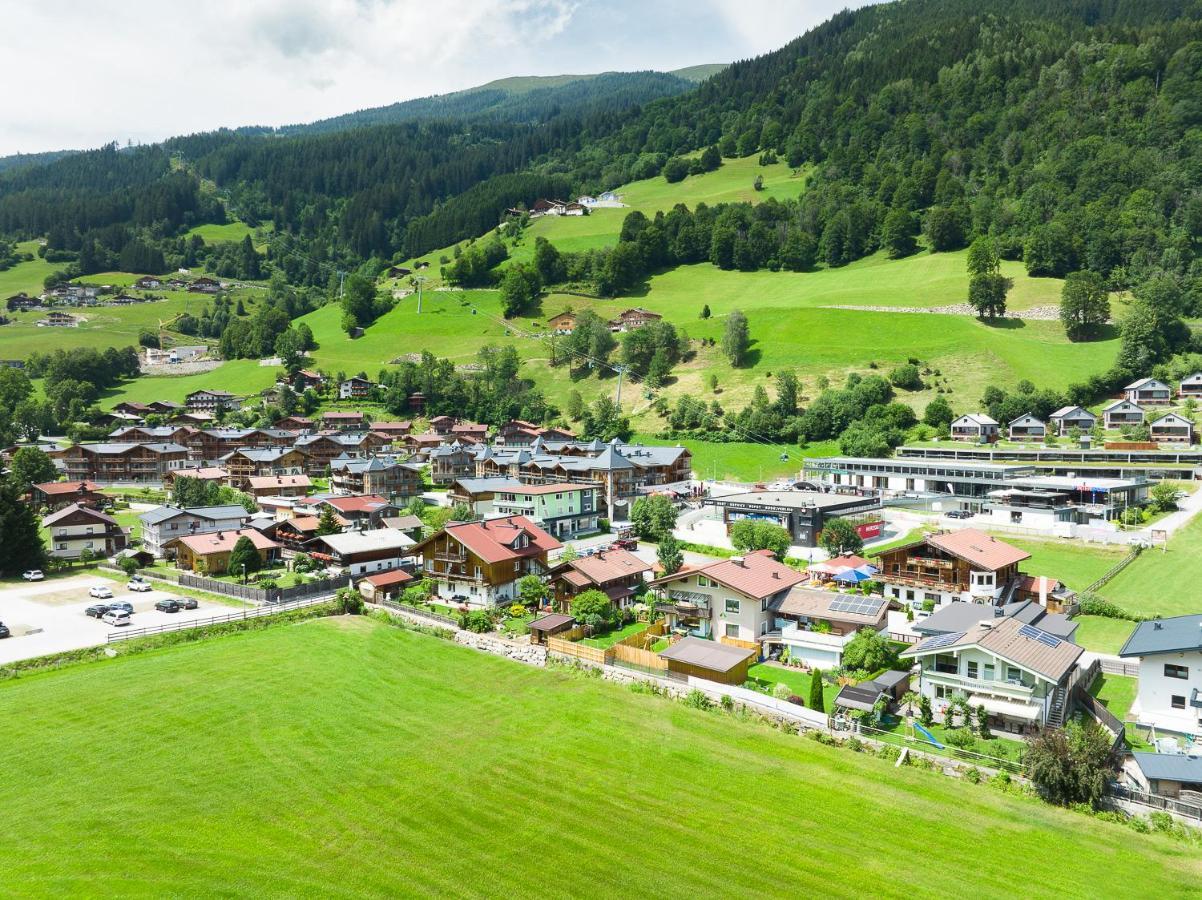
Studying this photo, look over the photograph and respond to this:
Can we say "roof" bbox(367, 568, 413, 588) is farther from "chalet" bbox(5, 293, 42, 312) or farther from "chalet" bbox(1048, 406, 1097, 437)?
"chalet" bbox(5, 293, 42, 312)

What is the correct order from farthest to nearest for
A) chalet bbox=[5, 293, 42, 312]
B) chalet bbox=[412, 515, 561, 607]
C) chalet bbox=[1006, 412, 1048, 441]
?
chalet bbox=[5, 293, 42, 312], chalet bbox=[1006, 412, 1048, 441], chalet bbox=[412, 515, 561, 607]

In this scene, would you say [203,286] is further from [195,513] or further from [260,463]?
[195,513]

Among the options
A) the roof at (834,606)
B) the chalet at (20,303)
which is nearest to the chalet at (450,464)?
the roof at (834,606)

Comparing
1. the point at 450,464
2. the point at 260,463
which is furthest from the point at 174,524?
the point at 450,464

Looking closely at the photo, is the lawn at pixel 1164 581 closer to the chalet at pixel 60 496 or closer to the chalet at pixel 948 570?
the chalet at pixel 948 570

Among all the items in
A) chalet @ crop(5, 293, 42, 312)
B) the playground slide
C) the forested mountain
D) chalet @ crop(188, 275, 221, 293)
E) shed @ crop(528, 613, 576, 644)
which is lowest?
the playground slide

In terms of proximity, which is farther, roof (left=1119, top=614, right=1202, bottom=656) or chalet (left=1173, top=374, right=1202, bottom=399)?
chalet (left=1173, top=374, right=1202, bottom=399)

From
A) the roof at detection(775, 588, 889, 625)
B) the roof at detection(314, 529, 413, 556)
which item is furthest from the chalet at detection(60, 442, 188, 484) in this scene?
the roof at detection(775, 588, 889, 625)
